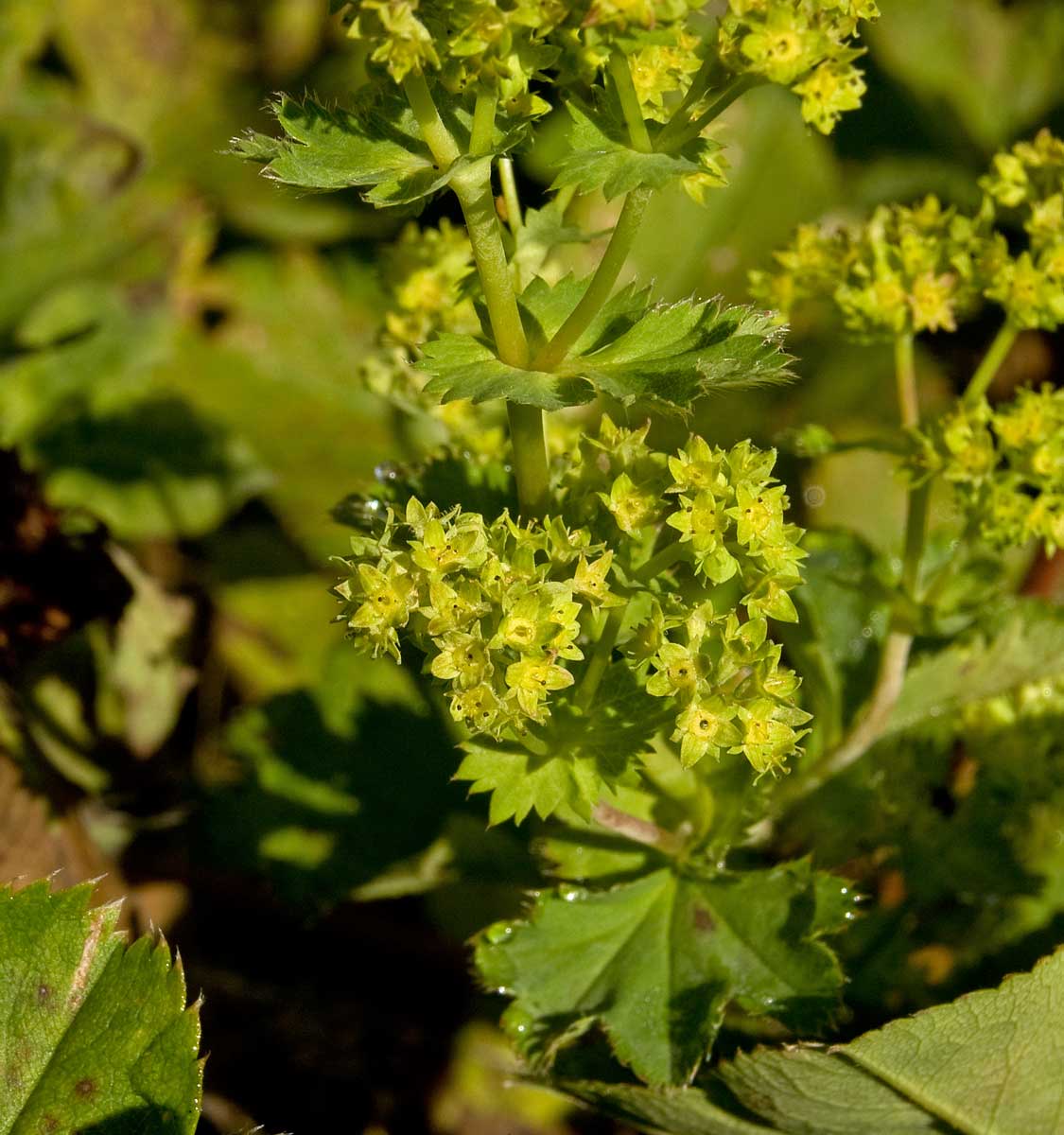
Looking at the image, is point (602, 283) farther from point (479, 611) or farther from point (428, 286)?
point (428, 286)

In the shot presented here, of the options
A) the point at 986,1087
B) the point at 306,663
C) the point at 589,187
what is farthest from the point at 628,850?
the point at 306,663

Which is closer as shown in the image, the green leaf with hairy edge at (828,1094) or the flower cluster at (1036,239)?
the green leaf with hairy edge at (828,1094)

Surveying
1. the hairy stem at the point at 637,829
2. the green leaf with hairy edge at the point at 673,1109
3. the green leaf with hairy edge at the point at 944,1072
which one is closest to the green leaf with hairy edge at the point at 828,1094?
the green leaf with hairy edge at the point at 944,1072

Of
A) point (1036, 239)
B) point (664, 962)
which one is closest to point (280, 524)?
point (664, 962)

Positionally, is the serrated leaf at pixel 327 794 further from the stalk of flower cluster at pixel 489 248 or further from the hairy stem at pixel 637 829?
the stalk of flower cluster at pixel 489 248

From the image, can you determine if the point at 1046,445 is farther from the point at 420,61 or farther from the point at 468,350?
the point at 420,61
